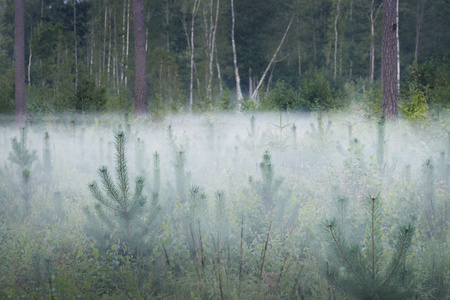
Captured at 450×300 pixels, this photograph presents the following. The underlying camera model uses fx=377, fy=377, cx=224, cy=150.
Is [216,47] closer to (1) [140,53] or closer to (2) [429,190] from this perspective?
(1) [140,53]

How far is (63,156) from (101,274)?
4.83 m

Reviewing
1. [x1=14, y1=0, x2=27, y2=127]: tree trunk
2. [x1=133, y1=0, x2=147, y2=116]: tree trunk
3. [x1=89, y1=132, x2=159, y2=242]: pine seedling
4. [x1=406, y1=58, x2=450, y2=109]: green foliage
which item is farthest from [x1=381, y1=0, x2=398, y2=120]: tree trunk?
[x1=14, y1=0, x2=27, y2=127]: tree trunk

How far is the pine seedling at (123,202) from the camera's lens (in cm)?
276

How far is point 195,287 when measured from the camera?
109 inches

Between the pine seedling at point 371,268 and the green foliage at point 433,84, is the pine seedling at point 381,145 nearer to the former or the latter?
the pine seedling at point 371,268

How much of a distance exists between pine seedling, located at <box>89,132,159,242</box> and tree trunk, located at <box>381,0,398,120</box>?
7.35 m

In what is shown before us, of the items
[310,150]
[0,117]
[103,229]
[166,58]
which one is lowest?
[103,229]

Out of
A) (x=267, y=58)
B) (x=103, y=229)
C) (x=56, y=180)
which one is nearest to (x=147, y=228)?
(x=103, y=229)

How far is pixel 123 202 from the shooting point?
281 centimetres

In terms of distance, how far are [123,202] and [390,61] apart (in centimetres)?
804

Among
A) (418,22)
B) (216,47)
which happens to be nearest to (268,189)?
(216,47)

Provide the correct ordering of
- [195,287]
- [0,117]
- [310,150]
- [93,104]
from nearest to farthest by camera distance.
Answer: [195,287] → [310,150] → [93,104] → [0,117]

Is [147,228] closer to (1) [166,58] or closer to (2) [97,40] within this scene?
(1) [166,58]

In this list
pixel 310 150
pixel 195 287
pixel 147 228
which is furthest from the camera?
pixel 310 150
